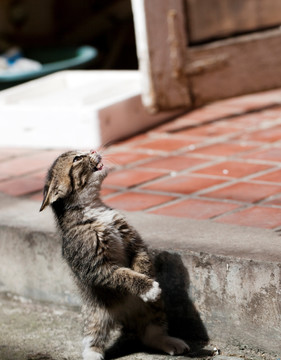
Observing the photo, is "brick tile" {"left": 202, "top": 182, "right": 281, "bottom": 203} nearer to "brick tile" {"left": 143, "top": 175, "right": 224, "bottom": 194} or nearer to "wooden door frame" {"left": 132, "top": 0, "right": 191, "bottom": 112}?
"brick tile" {"left": 143, "top": 175, "right": 224, "bottom": 194}

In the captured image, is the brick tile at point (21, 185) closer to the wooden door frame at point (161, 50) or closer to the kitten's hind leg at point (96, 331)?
the wooden door frame at point (161, 50)

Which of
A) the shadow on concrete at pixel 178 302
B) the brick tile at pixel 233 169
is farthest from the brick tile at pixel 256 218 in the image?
the brick tile at pixel 233 169

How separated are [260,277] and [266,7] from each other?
3.35 metres

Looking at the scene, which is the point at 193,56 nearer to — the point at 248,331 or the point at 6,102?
the point at 6,102

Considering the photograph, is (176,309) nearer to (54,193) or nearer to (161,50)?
(54,193)

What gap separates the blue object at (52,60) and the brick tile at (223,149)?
2.27m

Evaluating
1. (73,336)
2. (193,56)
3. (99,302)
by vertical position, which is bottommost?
(73,336)

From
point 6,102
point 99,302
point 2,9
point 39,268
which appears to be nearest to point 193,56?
point 6,102

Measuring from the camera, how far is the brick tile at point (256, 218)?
3.38 m

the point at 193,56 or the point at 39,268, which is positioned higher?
the point at 193,56

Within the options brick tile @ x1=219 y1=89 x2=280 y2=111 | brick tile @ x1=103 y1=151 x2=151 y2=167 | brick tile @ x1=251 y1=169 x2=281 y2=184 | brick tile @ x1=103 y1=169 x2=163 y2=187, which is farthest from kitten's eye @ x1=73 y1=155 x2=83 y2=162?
brick tile @ x1=219 y1=89 x2=280 y2=111

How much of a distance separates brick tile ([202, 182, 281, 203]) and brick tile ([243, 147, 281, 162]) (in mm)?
506

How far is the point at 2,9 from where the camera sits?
854cm

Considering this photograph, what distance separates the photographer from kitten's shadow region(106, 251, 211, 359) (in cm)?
313
